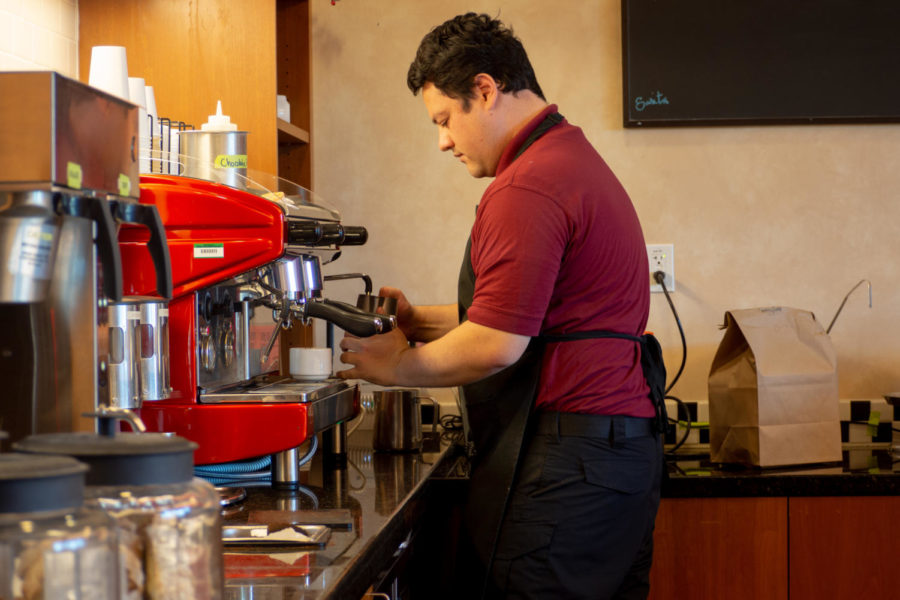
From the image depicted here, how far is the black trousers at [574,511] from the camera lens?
5.09 ft

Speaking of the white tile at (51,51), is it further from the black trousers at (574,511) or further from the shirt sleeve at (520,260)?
the black trousers at (574,511)

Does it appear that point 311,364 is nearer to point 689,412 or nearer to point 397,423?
point 397,423

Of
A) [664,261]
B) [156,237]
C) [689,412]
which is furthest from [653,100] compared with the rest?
[156,237]

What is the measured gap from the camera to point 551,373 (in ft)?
5.24

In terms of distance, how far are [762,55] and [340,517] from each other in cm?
183

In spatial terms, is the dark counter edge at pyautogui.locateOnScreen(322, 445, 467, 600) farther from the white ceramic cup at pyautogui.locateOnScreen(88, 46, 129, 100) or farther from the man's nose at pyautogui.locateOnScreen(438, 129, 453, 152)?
the white ceramic cup at pyautogui.locateOnScreen(88, 46, 129, 100)

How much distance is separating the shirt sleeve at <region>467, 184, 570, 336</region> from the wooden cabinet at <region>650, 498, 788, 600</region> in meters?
0.85

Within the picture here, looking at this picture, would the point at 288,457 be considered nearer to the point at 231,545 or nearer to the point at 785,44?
the point at 231,545

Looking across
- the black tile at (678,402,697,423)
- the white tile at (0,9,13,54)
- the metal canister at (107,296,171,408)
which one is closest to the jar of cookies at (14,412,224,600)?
the metal canister at (107,296,171,408)

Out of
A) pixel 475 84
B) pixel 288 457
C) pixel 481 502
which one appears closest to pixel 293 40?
pixel 475 84

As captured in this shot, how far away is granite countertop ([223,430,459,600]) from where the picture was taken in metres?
1.12

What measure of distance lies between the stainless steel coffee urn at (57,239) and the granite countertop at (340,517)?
302 mm

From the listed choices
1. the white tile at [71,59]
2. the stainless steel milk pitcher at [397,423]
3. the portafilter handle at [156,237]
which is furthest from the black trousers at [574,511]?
the white tile at [71,59]

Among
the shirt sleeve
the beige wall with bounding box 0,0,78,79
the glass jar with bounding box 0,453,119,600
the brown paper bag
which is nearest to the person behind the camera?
the glass jar with bounding box 0,453,119,600
